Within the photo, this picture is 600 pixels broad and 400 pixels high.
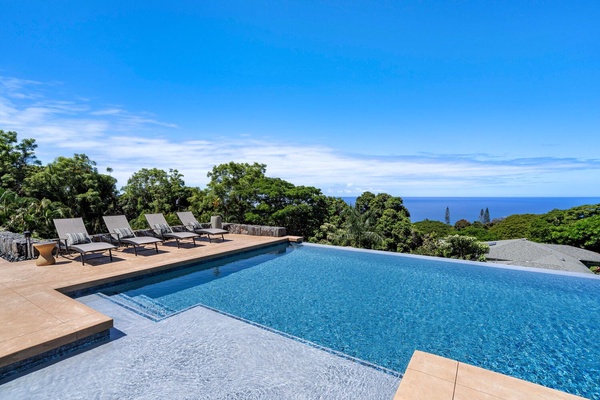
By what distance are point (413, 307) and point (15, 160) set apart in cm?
2547

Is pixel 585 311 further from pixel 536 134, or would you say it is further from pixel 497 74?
pixel 536 134

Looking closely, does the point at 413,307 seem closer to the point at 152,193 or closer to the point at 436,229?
the point at 152,193

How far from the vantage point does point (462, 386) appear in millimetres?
2602

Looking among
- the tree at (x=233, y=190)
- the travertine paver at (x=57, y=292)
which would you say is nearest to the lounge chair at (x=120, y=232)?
the travertine paver at (x=57, y=292)

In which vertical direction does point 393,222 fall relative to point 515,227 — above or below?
above

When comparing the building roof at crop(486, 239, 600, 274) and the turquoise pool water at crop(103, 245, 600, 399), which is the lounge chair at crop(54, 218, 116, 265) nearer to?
the turquoise pool water at crop(103, 245, 600, 399)

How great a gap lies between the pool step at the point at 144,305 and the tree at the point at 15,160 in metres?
17.5

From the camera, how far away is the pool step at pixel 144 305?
16.3ft

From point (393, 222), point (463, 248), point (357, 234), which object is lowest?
point (463, 248)

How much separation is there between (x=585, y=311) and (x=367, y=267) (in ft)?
14.9

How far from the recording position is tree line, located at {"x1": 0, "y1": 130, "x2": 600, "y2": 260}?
14.4 metres

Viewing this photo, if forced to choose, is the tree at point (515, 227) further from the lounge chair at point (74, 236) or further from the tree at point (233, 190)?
the lounge chair at point (74, 236)

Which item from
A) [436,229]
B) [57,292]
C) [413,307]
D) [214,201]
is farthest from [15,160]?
[436,229]

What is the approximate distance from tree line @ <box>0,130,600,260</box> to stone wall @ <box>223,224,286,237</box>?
9.82 ft
